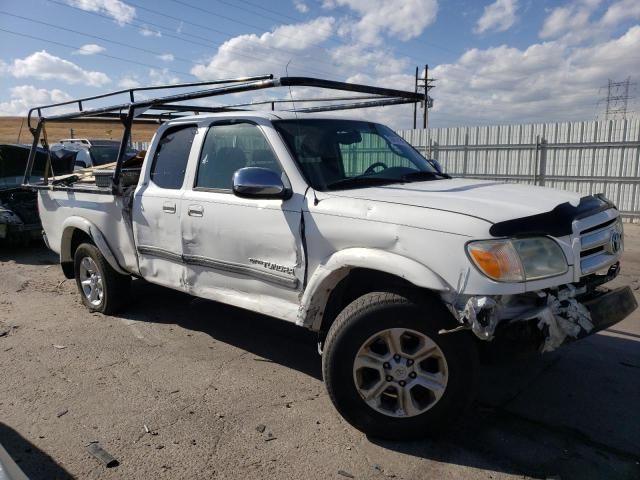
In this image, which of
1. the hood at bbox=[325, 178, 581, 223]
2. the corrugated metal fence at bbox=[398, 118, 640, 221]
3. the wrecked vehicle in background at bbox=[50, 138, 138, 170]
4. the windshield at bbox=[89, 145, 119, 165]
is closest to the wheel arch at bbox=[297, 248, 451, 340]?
the hood at bbox=[325, 178, 581, 223]

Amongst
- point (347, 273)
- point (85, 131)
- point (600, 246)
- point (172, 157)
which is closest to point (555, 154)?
point (600, 246)

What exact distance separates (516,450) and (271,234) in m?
1.97

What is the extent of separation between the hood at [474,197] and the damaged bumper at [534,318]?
0.45m

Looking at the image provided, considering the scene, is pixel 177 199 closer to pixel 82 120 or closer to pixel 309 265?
pixel 309 265

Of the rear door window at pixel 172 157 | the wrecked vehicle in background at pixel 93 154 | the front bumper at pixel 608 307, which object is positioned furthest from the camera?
the wrecked vehicle in background at pixel 93 154

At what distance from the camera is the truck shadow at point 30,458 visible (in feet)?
9.36

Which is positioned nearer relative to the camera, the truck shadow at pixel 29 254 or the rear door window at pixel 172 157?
the rear door window at pixel 172 157

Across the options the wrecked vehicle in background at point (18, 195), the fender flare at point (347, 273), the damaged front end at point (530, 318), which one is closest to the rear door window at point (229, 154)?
the fender flare at point (347, 273)

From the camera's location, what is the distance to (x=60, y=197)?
5820 mm

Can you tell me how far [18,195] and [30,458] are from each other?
7.48 meters

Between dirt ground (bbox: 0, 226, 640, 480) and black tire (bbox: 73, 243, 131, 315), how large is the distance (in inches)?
9.0

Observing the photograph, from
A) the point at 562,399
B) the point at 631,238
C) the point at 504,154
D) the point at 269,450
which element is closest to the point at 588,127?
the point at 504,154

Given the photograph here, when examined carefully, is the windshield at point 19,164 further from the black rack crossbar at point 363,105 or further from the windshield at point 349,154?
the windshield at point 349,154

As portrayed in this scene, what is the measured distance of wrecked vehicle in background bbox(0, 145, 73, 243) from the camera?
884 cm
